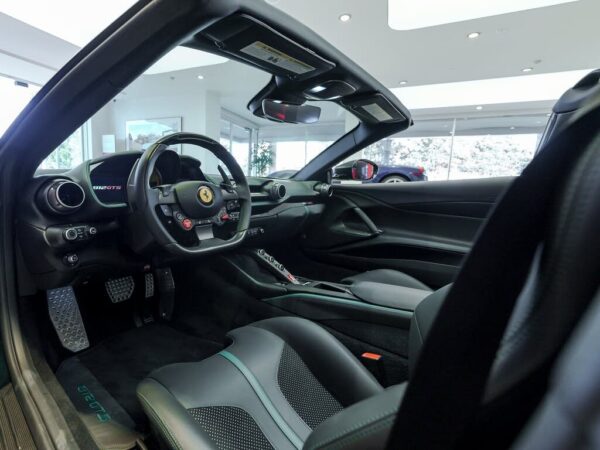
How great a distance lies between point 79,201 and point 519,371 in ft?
4.12

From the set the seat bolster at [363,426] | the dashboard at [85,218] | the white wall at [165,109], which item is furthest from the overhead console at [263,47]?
the white wall at [165,109]

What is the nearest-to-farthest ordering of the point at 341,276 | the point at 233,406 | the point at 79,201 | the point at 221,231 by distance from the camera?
1. the point at 233,406
2. the point at 79,201
3. the point at 221,231
4. the point at 341,276

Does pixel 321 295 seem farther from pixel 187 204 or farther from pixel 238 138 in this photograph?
pixel 238 138

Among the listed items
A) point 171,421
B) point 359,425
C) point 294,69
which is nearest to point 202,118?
point 294,69

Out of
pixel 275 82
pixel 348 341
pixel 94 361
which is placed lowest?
pixel 94 361

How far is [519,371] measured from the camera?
267 millimetres

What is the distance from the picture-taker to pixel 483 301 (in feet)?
0.87

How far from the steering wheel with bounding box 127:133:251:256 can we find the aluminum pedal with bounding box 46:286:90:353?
536mm

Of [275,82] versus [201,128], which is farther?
[201,128]

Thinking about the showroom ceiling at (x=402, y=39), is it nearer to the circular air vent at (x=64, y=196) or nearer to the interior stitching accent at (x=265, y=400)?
the circular air vent at (x=64, y=196)

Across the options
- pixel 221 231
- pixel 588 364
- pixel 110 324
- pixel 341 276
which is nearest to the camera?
pixel 588 364

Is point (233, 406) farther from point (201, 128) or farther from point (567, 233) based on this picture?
point (201, 128)

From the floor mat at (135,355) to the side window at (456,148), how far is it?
6.43 meters

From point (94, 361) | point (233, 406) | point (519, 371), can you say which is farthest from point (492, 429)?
point (94, 361)
